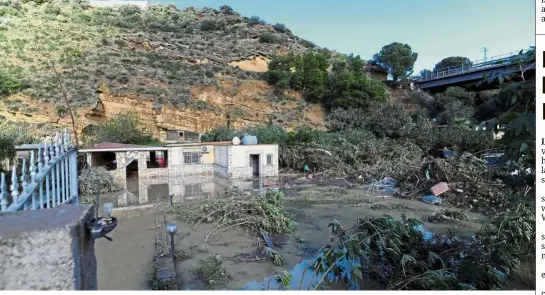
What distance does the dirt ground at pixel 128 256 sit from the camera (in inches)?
215

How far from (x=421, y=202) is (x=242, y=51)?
3124cm

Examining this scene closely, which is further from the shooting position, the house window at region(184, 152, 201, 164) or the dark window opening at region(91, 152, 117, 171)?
the house window at region(184, 152, 201, 164)

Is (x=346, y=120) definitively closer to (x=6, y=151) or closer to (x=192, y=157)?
(x=192, y=157)

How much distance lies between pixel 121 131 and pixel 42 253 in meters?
21.5

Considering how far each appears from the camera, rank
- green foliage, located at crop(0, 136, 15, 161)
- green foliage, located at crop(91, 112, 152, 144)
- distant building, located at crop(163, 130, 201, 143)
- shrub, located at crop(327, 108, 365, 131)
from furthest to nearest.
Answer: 1. shrub, located at crop(327, 108, 365, 131)
2. distant building, located at crop(163, 130, 201, 143)
3. green foliage, located at crop(91, 112, 152, 144)
4. green foliage, located at crop(0, 136, 15, 161)

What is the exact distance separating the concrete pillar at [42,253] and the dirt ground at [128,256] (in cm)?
388

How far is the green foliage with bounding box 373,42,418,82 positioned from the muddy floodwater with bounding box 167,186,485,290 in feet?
115

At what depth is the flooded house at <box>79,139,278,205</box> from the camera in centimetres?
1595

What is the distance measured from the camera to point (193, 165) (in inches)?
725

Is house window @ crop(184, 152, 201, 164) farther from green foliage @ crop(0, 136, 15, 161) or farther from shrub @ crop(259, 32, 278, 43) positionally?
shrub @ crop(259, 32, 278, 43)

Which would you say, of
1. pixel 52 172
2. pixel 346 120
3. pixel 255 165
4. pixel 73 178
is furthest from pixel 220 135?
pixel 52 172

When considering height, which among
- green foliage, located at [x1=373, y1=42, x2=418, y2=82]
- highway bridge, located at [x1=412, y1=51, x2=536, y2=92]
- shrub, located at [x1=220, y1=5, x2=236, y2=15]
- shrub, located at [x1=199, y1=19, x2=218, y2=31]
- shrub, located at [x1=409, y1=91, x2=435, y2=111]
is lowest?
shrub, located at [x1=409, y1=91, x2=435, y2=111]

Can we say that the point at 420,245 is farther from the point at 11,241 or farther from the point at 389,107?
the point at 389,107

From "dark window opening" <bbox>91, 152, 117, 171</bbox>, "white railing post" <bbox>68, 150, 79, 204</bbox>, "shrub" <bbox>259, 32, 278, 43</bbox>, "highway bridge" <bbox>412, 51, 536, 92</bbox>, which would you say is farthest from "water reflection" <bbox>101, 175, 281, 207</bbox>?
"shrub" <bbox>259, 32, 278, 43</bbox>
